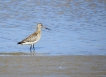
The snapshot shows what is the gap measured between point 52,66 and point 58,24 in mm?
7808

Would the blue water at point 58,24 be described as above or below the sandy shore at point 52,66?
below

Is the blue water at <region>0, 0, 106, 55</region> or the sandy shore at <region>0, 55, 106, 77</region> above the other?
the sandy shore at <region>0, 55, 106, 77</region>

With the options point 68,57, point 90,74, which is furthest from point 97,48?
point 90,74

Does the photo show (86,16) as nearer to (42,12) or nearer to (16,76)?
(42,12)

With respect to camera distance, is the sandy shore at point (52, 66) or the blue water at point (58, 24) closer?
the sandy shore at point (52, 66)

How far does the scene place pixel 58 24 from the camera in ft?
60.6

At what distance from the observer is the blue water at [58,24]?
1395 cm

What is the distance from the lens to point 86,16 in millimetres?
20547

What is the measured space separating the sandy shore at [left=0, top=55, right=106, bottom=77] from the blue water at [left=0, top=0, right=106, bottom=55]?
1.19 m

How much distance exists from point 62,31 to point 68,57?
4.84 metres

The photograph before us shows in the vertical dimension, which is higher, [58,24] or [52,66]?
[52,66]

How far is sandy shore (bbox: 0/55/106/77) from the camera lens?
993cm

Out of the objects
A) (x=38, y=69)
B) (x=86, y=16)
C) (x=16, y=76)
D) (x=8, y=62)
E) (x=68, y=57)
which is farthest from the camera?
(x=86, y=16)

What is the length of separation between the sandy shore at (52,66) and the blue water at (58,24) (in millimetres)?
1185
